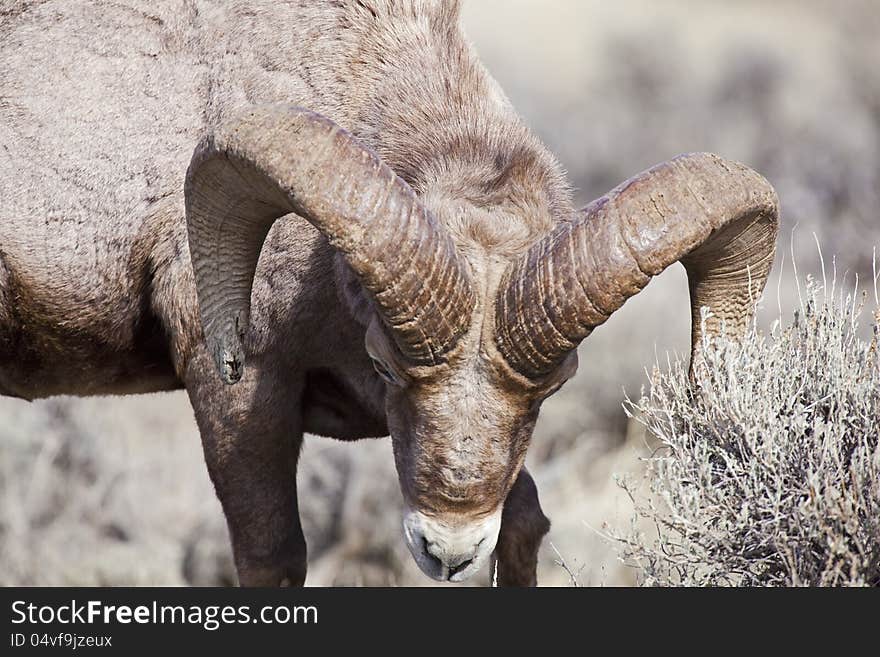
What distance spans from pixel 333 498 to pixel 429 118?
4.84m

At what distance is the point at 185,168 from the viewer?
231 inches

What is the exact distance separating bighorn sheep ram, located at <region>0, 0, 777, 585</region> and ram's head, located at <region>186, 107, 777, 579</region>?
1cm

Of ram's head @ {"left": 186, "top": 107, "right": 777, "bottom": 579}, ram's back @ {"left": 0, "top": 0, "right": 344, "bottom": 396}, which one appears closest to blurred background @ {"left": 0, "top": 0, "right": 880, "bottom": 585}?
ram's head @ {"left": 186, "top": 107, "right": 777, "bottom": 579}

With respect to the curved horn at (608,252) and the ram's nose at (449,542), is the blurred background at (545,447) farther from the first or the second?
the curved horn at (608,252)

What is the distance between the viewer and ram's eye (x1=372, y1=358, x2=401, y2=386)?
496 cm

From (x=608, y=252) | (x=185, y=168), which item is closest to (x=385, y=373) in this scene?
(x=608, y=252)

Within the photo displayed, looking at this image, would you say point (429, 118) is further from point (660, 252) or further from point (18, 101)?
point (18, 101)

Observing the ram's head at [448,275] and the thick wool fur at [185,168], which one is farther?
the thick wool fur at [185,168]

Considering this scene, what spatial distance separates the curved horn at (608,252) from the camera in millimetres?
4562

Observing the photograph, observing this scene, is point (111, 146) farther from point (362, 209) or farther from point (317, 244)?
point (362, 209)

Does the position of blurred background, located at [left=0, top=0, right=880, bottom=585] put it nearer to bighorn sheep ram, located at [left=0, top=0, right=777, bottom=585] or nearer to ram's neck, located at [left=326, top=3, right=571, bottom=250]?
bighorn sheep ram, located at [left=0, top=0, right=777, bottom=585]

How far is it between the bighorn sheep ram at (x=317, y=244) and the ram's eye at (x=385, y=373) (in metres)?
0.02

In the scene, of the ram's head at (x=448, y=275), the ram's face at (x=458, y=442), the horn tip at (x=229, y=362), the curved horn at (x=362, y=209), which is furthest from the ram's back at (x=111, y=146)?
the ram's face at (x=458, y=442)

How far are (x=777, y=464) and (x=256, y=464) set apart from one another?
249 cm
